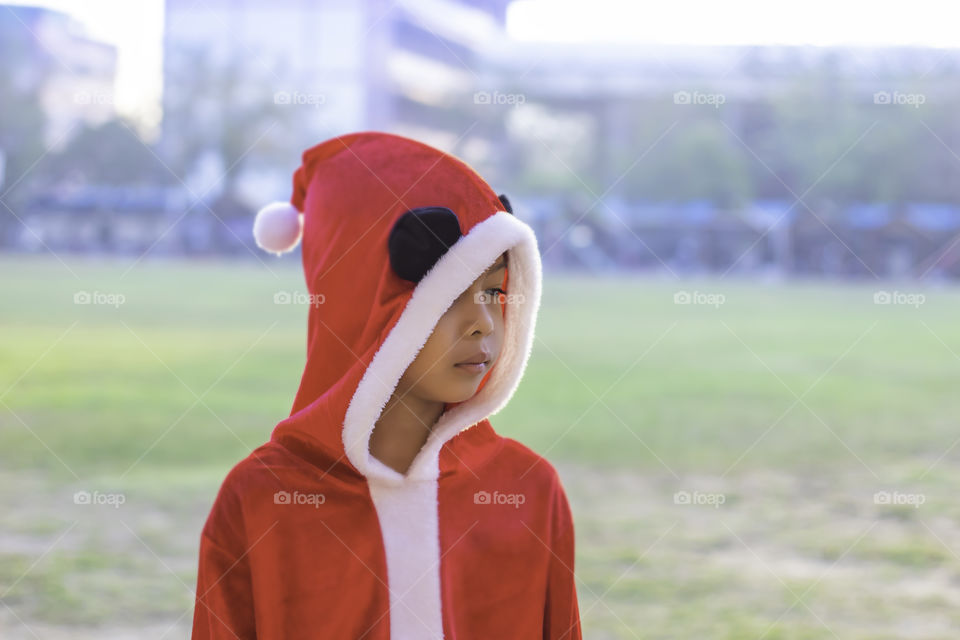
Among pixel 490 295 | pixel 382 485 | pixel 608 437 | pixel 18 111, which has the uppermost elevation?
pixel 18 111

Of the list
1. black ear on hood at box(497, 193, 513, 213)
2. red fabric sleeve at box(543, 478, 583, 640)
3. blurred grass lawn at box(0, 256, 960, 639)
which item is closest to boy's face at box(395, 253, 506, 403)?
black ear on hood at box(497, 193, 513, 213)

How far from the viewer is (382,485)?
5.01 ft

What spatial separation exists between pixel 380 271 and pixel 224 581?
539 millimetres

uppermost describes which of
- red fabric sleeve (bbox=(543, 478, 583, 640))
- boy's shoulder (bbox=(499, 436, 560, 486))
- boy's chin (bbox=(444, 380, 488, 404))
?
boy's chin (bbox=(444, 380, 488, 404))

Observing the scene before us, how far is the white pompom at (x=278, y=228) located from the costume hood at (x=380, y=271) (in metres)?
0.09

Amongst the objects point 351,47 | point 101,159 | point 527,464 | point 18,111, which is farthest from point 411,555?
point 351,47

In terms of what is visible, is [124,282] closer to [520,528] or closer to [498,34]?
[520,528]

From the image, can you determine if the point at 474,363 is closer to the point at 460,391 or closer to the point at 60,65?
the point at 460,391

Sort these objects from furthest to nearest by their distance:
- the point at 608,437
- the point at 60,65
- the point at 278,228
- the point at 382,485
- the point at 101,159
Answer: the point at 60,65, the point at 101,159, the point at 608,437, the point at 278,228, the point at 382,485

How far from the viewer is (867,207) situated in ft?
103

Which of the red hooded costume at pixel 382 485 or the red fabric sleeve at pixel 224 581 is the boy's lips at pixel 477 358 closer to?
the red hooded costume at pixel 382 485

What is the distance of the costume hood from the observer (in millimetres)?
1438

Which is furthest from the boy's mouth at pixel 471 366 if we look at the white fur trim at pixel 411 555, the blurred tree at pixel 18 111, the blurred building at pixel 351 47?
the blurred building at pixel 351 47

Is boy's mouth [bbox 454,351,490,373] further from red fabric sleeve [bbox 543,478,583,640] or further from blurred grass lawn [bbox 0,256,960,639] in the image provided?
blurred grass lawn [bbox 0,256,960,639]
